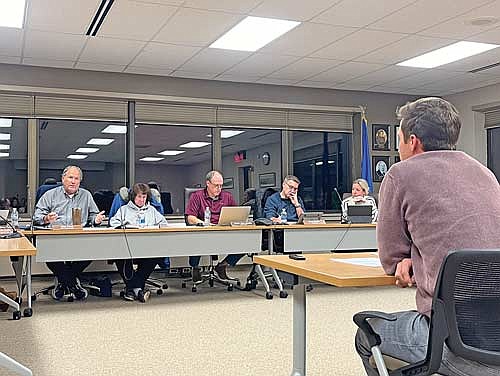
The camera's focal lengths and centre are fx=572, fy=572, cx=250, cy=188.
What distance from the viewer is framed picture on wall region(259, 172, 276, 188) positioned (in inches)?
324

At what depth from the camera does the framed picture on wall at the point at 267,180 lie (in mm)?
8227

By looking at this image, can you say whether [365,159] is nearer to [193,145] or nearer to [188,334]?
[193,145]

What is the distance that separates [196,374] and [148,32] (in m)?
3.45

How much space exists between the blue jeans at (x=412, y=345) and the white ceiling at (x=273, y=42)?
3353mm

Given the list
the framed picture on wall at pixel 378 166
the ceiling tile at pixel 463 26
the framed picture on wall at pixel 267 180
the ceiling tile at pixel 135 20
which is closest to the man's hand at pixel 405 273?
the ceiling tile at pixel 135 20

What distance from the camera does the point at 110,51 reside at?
6.01 meters

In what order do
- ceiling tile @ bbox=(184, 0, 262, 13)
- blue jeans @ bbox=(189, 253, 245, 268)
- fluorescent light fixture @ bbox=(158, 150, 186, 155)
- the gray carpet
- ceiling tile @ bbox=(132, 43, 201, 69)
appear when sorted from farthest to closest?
fluorescent light fixture @ bbox=(158, 150, 186, 155), blue jeans @ bbox=(189, 253, 245, 268), ceiling tile @ bbox=(132, 43, 201, 69), ceiling tile @ bbox=(184, 0, 262, 13), the gray carpet

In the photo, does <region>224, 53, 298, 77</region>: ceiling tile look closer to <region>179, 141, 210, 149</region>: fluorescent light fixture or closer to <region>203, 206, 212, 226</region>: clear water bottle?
<region>179, 141, 210, 149</region>: fluorescent light fixture

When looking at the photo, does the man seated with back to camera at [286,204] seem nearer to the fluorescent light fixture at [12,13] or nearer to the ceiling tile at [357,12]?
the ceiling tile at [357,12]

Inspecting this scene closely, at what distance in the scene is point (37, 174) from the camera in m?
6.82

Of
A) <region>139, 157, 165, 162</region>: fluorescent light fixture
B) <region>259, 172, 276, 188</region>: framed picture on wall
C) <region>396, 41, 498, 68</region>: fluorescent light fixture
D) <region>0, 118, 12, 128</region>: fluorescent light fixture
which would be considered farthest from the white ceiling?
<region>259, 172, 276, 188</region>: framed picture on wall

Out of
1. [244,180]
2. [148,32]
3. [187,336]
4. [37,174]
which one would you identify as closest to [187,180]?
[244,180]

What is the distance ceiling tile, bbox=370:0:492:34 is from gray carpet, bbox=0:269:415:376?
246 cm

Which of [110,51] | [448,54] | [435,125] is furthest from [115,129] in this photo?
[435,125]
